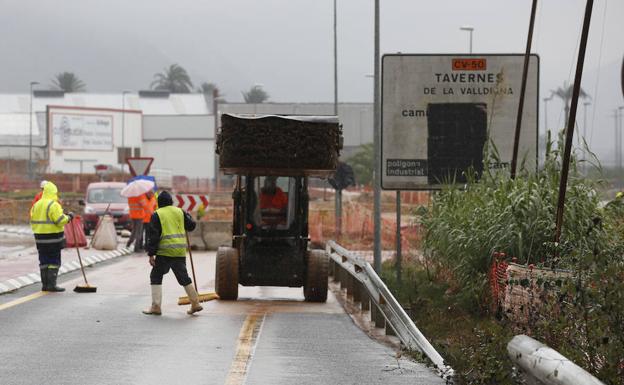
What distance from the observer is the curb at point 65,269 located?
66.3ft

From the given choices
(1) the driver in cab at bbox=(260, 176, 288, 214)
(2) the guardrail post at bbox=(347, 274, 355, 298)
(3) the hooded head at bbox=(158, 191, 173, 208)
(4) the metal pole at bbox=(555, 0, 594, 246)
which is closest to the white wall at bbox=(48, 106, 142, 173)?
(2) the guardrail post at bbox=(347, 274, 355, 298)

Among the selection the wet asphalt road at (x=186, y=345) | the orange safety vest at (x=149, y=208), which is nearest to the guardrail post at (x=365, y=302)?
the wet asphalt road at (x=186, y=345)

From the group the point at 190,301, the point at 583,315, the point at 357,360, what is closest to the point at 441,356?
the point at 357,360

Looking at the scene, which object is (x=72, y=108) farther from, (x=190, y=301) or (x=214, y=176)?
(x=190, y=301)

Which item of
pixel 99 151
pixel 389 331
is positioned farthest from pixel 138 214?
pixel 99 151

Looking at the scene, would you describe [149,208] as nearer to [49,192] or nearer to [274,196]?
[49,192]

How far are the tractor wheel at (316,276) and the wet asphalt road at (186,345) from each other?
228mm

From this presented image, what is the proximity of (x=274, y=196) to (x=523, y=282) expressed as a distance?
10.1 meters

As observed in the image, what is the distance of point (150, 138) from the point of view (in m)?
104

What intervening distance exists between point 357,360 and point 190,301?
5.09m

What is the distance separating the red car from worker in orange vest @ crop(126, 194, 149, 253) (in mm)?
8530

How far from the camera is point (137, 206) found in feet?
108

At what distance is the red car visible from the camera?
43.0m

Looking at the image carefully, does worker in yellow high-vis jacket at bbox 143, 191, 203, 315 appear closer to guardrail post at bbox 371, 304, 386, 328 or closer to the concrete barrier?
guardrail post at bbox 371, 304, 386, 328
